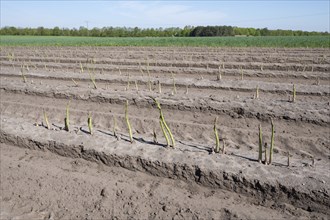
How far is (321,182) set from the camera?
2535 millimetres

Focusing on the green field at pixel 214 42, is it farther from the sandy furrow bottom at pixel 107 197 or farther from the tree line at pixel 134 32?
the tree line at pixel 134 32

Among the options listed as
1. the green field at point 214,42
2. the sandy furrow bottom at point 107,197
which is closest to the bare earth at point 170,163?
the sandy furrow bottom at point 107,197

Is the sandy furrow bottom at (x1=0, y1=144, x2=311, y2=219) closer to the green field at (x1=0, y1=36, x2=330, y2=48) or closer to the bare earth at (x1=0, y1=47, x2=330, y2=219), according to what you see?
the bare earth at (x1=0, y1=47, x2=330, y2=219)

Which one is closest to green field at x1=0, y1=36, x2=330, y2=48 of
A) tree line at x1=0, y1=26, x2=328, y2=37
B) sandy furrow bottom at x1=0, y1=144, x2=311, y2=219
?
sandy furrow bottom at x1=0, y1=144, x2=311, y2=219

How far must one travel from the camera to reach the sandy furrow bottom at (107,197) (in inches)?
101

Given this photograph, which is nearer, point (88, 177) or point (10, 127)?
point (88, 177)

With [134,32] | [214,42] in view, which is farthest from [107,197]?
[134,32]

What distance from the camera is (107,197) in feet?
9.25

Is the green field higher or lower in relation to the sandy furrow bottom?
higher

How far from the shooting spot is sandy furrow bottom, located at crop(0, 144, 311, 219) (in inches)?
101

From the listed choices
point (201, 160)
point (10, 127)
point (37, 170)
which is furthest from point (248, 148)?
point (10, 127)

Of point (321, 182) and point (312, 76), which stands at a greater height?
point (312, 76)

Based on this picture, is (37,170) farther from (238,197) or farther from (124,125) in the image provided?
(238,197)

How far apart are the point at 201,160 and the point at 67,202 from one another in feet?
4.67
